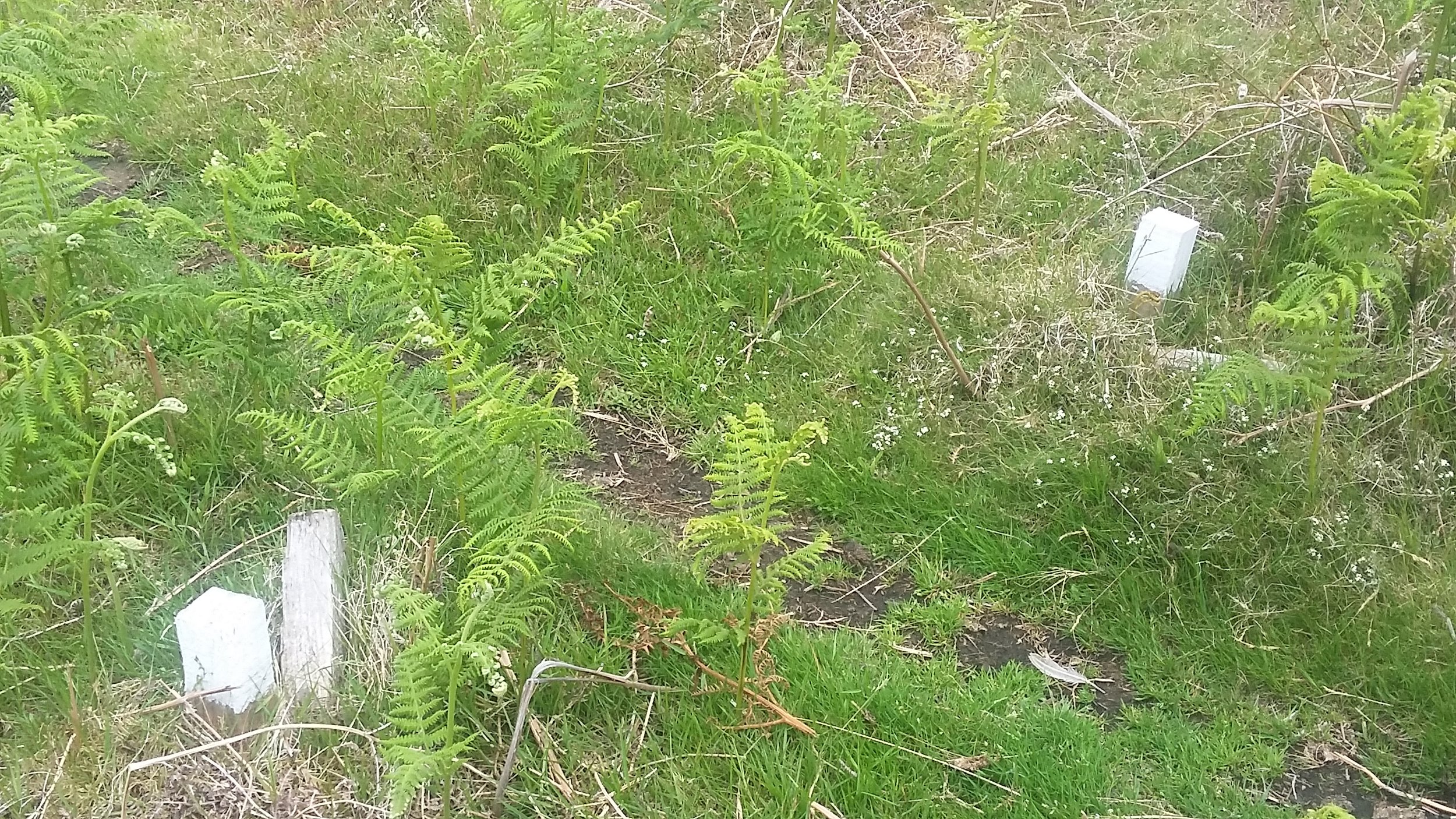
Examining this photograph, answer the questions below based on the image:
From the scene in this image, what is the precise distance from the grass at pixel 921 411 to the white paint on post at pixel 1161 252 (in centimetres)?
10

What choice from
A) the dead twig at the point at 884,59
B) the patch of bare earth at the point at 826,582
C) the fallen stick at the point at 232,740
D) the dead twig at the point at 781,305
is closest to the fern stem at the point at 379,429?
the patch of bare earth at the point at 826,582

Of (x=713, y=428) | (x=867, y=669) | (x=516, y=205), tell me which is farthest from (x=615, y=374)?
(x=867, y=669)

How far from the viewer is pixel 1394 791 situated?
2.52m

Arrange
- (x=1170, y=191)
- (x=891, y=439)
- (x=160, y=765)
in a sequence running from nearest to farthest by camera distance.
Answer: (x=160, y=765) < (x=891, y=439) < (x=1170, y=191)

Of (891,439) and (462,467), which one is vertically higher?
(462,467)

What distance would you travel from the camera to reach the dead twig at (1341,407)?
10.2 feet

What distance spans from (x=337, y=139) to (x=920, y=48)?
266 centimetres

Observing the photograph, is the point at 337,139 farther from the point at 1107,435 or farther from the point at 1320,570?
the point at 1320,570

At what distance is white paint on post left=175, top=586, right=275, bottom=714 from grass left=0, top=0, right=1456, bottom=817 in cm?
13

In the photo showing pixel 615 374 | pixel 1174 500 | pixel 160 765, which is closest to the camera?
pixel 160 765

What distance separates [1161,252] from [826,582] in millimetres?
1622

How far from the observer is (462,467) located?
2562mm

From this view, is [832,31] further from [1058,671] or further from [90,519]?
[90,519]

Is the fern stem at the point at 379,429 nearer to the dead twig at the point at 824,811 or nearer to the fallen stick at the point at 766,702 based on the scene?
the fallen stick at the point at 766,702
